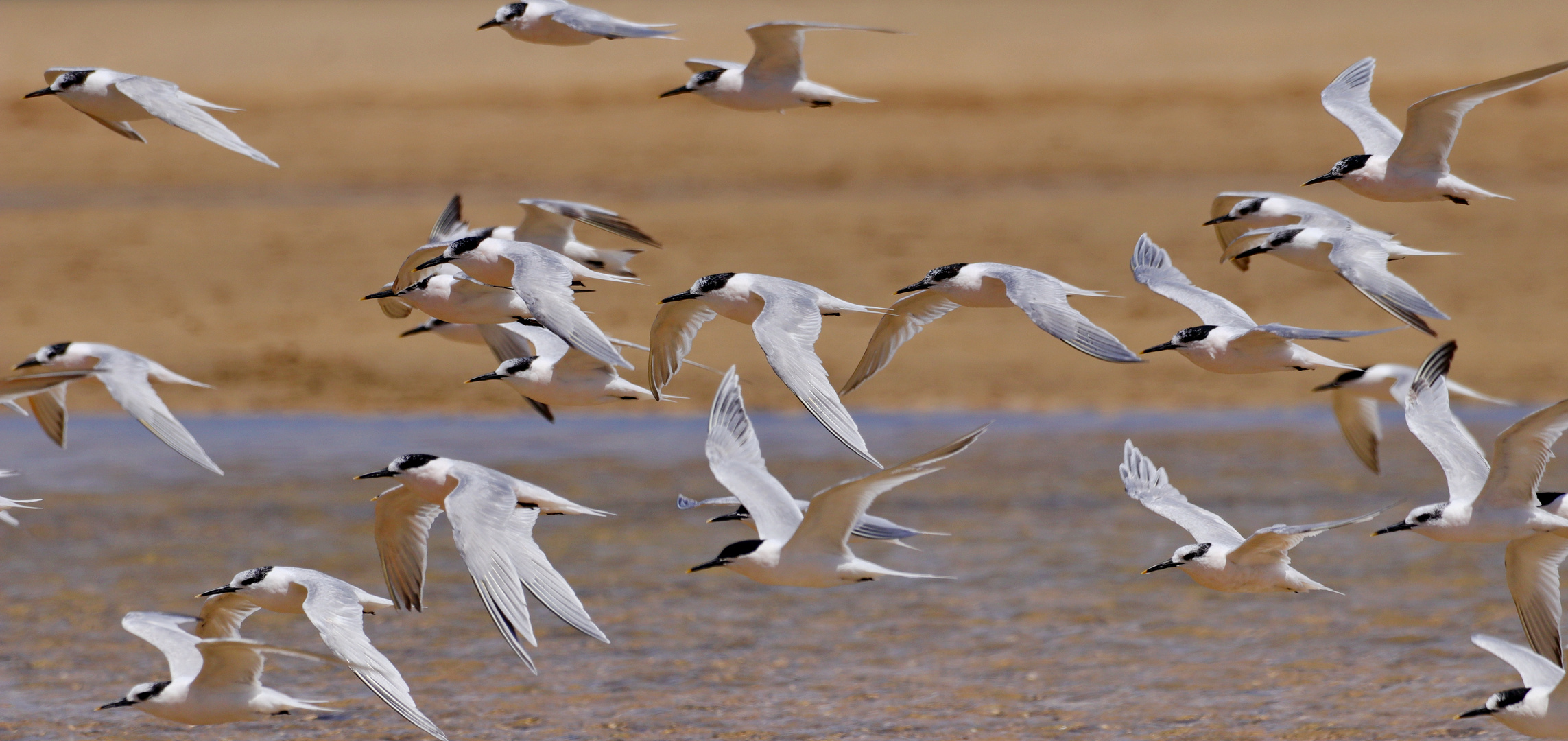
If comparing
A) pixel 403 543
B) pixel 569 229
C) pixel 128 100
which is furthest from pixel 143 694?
pixel 569 229

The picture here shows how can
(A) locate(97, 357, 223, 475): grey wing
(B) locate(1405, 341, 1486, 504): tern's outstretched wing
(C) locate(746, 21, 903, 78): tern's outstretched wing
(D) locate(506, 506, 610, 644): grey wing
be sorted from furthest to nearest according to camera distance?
(C) locate(746, 21, 903, 78): tern's outstretched wing < (A) locate(97, 357, 223, 475): grey wing < (B) locate(1405, 341, 1486, 504): tern's outstretched wing < (D) locate(506, 506, 610, 644): grey wing

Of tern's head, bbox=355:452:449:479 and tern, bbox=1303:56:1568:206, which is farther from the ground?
tern, bbox=1303:56:1568:206

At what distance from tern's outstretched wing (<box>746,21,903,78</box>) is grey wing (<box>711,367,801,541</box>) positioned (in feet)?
5.76

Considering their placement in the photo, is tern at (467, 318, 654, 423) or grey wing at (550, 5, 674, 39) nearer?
grey wing at (550, 5, 674, 39)

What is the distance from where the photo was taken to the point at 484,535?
22.6 ft

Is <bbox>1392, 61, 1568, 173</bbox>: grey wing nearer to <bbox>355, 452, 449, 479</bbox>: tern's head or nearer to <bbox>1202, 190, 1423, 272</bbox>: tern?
<bbox>1202, 190, 1423, 272</bbox>: tern

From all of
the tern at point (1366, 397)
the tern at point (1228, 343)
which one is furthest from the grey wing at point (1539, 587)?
the tern at point (1228, 343)

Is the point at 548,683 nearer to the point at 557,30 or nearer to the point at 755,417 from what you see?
the point at 557,30

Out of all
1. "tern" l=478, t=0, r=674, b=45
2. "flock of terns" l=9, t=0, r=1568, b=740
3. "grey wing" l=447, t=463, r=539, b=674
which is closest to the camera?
"grey wing" l=447, t=463, r=539, b=674

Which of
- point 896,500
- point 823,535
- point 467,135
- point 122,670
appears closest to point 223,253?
point 467,135

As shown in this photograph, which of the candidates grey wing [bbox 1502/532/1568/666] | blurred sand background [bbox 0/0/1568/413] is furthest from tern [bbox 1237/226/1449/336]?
blurred sand background [bbox 0/0/1568/413]

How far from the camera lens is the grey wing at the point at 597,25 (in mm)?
8156

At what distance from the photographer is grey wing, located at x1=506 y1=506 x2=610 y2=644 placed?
625 cm

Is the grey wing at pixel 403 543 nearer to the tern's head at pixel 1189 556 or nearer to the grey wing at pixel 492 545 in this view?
the grey wing at pixel 492 545
